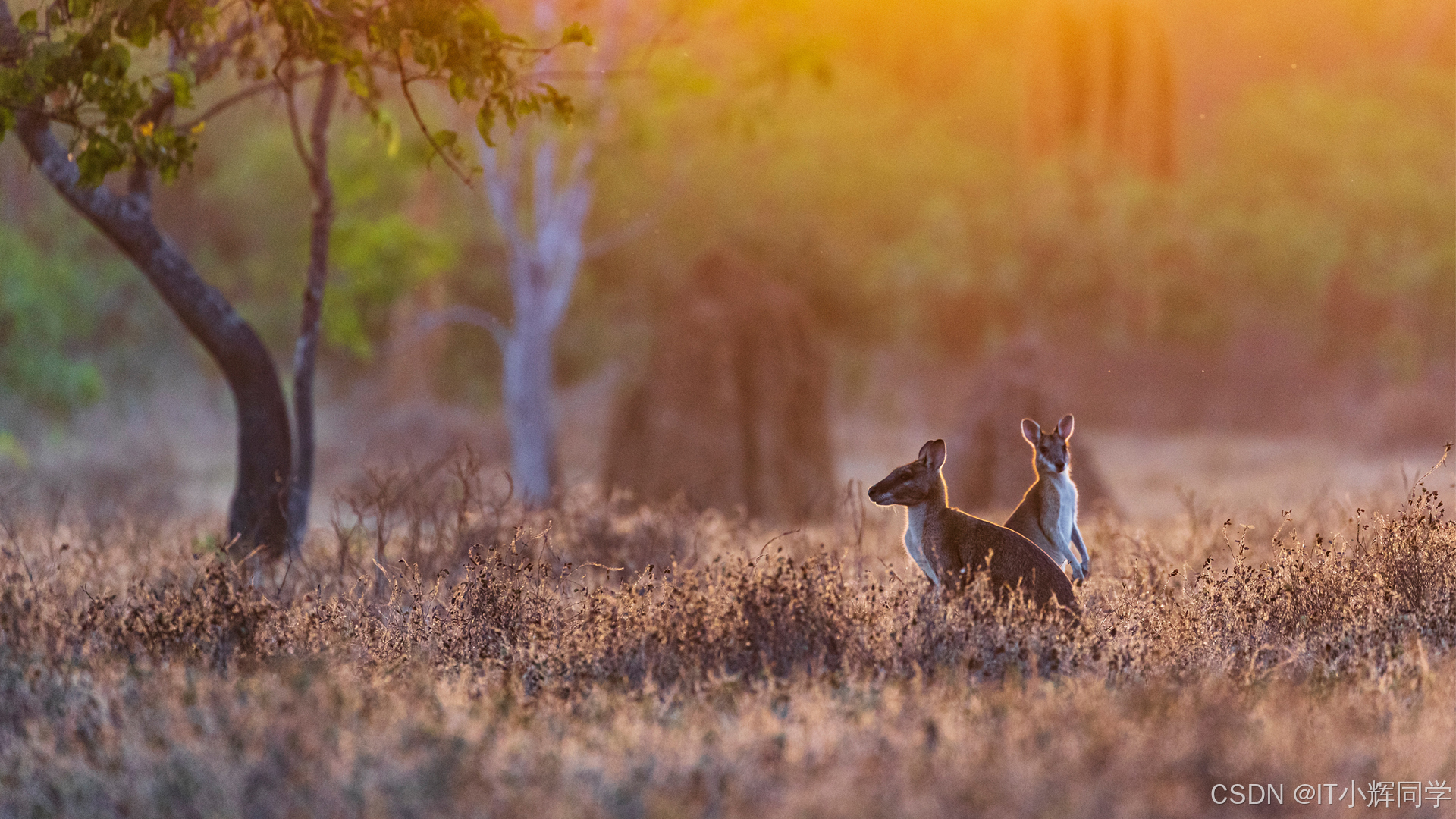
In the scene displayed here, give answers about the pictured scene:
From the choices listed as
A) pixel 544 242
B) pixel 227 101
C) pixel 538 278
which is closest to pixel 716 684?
pixel 227 101

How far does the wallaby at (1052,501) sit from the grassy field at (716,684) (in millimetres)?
353

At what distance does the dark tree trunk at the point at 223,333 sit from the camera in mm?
9289

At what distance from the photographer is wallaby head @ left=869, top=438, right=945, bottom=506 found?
6.93 metres

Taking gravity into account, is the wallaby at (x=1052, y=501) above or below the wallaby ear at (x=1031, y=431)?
below

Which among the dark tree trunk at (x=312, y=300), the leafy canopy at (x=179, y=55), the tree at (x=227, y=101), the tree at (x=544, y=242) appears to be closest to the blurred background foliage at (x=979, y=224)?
the tree at (x=544, y=242)

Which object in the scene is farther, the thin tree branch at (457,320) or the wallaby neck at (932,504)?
the thin tree branch at (457,320)

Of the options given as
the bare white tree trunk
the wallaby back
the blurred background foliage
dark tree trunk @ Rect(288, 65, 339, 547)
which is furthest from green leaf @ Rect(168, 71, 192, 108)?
the blurred background foliage

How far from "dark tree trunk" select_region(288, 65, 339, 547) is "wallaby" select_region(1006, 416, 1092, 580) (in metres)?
4.88

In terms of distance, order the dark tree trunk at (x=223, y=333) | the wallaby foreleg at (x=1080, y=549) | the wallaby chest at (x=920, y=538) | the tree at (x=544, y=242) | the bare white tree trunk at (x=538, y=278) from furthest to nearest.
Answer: the bare white tree trunk at (x=538, y=278)
the tree at (x=544, y=242)
the dark tree trunk at (x=223, y=333)
the wallaby foreleg at (x=1080, y=549)
the wallaby chest at (x=920, y=538)

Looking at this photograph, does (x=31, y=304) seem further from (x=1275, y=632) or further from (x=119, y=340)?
(x=1275, y=632)

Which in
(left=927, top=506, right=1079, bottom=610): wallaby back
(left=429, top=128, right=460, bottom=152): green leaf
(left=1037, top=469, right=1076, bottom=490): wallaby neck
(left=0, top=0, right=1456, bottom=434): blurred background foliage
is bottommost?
(left=927, top=506, right=1079, bottom=610): wallaby back

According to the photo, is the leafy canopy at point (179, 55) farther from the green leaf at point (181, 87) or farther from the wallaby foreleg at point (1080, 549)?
the wallaby foreleg at point (1080, 549)

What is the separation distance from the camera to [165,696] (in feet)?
18.8

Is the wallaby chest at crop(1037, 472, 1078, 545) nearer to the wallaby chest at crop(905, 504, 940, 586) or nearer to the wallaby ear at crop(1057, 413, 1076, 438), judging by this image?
the wallaby ear at crop(1057, 413, 1076, 438)
